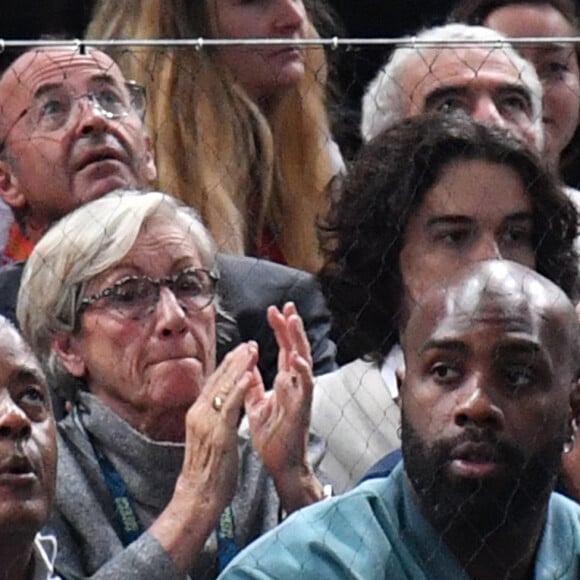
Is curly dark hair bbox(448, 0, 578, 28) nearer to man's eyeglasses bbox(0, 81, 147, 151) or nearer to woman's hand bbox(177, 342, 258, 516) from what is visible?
man's eyeglasses bbox(0, 81, 147, 151)

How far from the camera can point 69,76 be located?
401cm

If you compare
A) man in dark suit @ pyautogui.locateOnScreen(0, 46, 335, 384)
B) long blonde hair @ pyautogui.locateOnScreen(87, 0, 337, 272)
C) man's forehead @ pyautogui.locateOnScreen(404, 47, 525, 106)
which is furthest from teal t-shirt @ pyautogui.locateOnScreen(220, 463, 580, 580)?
man's forehead @ pyautogui.locateOnScreen(404, 47, 525, 106)

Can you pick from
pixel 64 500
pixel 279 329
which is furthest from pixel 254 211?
pixel 64 500

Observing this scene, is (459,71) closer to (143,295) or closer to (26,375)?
(143,295)

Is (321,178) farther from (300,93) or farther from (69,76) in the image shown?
(69,76)

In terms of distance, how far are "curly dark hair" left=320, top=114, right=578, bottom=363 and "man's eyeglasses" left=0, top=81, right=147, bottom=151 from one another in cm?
37

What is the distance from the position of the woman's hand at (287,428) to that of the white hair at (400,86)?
1.94 ft

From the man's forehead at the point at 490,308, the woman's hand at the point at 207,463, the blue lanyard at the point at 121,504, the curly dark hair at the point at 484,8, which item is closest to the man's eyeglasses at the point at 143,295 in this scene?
the woman's hand at the point at 207,463

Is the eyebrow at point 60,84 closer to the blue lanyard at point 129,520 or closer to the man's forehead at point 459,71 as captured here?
the man's forehead at point 459,71

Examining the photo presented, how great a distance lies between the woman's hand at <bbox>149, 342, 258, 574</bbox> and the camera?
352 cm

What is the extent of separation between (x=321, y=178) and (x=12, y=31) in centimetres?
98

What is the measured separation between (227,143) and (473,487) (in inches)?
42.0

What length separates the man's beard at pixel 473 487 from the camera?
10.5ft

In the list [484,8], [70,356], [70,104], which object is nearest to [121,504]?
[70,356]
